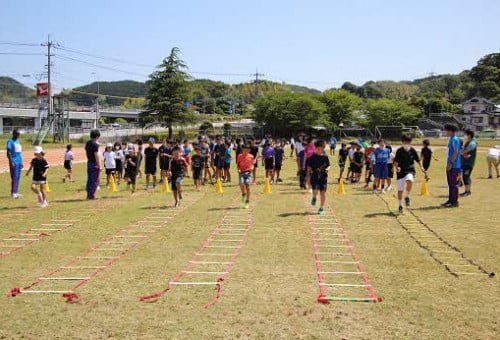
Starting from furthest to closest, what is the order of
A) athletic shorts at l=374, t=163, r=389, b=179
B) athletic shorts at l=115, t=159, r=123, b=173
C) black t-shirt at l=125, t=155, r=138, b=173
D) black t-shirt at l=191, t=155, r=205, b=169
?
athletic shorts at l=115, t=159, r=123, b=173 < black t-shirt at l=191, t=155, r=205, b=169 < black t-shirt at l=125, t=155, r=138, b=173 < athletic shorts at l=374, t=163, r=389, b=179

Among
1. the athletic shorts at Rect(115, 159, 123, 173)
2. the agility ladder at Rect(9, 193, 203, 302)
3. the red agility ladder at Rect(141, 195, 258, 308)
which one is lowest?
the agility ladder at Rect(9, 193, 203, 302)

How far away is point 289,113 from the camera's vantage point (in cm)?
7050

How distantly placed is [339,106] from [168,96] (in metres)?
27.9

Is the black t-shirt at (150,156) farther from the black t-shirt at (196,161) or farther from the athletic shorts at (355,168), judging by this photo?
the athletic shorts at (355,168)

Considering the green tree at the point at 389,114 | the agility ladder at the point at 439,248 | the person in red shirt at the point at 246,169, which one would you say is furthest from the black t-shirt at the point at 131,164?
Answer: the green tree at the point at 389,114

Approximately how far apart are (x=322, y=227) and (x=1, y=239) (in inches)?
268

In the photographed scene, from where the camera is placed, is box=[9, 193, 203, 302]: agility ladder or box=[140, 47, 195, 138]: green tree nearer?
box=[9, 193, 203, 302]: agility ladder

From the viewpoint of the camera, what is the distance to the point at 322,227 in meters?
10.9

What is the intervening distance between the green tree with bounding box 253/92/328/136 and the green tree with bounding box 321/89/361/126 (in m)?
4.63

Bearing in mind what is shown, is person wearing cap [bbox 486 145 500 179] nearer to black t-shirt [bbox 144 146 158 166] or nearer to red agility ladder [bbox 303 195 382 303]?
red agility ladder [bbox 303 195 382 303]

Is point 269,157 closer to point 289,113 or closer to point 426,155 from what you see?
point 426,155

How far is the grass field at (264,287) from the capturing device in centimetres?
534

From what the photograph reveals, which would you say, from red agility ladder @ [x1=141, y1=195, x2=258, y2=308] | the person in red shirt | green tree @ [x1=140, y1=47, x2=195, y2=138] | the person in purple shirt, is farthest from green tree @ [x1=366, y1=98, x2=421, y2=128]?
red agility ladder @ [x1=141, y1=195, x2=258, y2=308]

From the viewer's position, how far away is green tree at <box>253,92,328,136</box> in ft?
232
